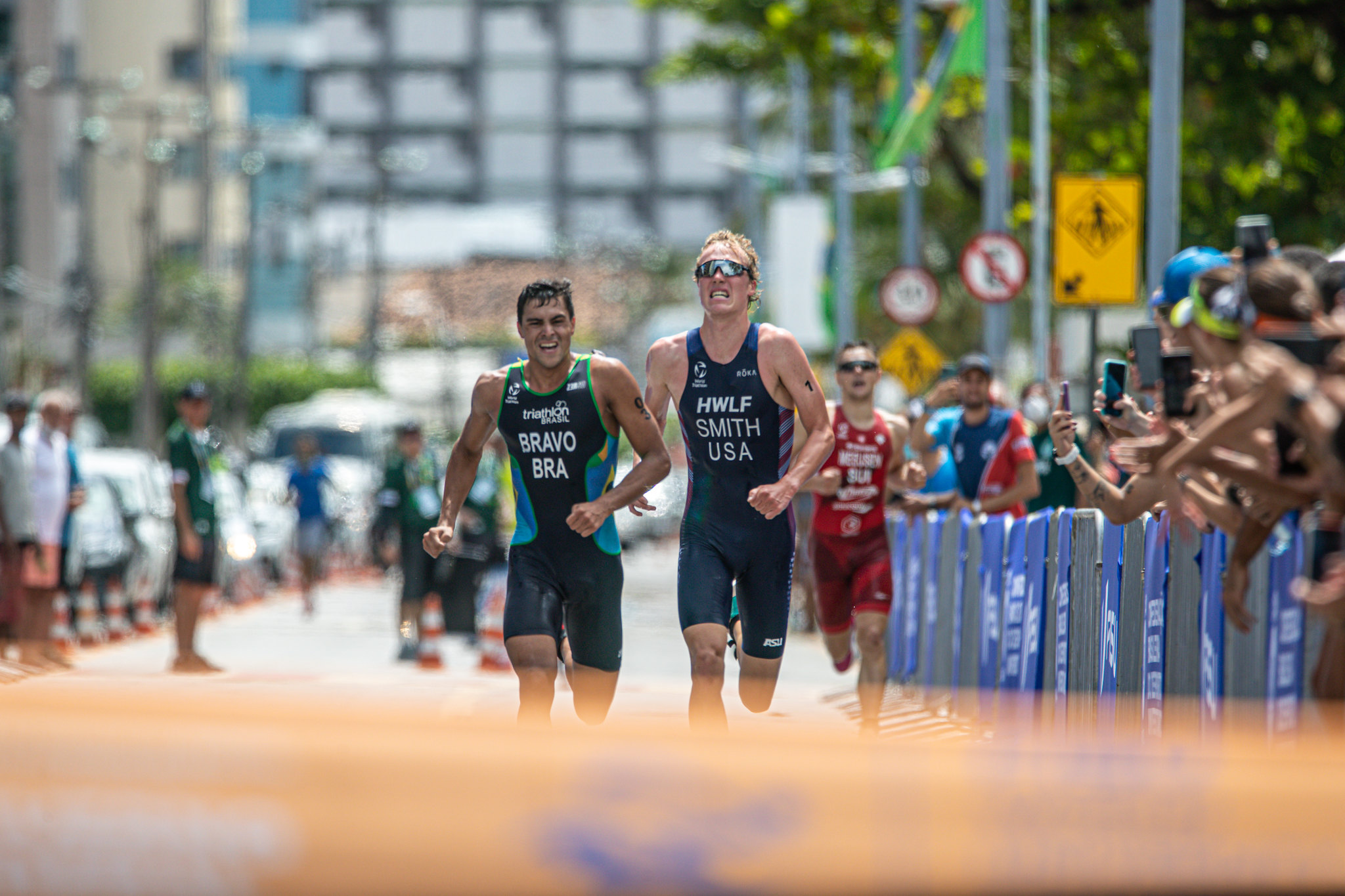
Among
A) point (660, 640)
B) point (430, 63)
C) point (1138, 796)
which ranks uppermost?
point (430, 63)

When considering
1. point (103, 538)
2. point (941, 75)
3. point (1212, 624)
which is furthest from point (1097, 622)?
point (941, 75)

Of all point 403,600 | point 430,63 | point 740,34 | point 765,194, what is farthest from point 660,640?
point 430,63

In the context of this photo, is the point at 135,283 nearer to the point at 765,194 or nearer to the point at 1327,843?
the point at 765,194

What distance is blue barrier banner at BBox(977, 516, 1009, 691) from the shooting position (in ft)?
35.4

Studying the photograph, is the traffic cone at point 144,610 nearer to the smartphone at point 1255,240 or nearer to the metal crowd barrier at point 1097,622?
the metal crowd barrier at point 1097,622

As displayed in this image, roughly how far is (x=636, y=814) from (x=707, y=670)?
13.8 feet

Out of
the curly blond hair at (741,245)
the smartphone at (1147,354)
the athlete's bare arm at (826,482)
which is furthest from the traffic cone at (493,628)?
the smartphone at (1147,354)

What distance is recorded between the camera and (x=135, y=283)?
83.3 meters

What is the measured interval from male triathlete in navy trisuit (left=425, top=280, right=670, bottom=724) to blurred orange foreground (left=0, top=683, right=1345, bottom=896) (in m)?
4.00

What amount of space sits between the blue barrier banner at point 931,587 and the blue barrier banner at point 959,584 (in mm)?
549

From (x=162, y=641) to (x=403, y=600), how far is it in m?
3.36

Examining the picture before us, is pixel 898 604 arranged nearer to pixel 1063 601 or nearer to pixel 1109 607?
pixel 1063 601

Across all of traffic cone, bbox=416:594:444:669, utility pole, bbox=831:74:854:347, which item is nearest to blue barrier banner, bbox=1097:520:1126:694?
traffic cone, bbox=416:594:444:669

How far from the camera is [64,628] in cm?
1759
